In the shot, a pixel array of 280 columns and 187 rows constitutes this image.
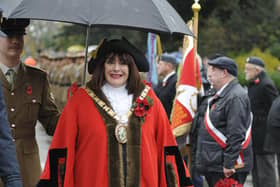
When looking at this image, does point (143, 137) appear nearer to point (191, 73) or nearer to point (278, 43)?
point (191, 73)

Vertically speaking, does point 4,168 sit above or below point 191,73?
below

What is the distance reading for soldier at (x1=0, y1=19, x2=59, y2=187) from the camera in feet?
15.5

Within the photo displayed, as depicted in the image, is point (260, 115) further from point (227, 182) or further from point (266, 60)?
point (266, 60)

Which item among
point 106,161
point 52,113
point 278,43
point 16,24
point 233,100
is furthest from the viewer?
point 278,43

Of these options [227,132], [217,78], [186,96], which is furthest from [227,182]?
[186,96]

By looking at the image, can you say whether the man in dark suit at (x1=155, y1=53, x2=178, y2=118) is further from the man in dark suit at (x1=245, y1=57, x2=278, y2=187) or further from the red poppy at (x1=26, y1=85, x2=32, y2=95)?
the red poppy at (x1=26, y1=85, x2=32, y2=95)

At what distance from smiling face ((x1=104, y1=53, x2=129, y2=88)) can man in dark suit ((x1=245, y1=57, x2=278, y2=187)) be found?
425 centimetres


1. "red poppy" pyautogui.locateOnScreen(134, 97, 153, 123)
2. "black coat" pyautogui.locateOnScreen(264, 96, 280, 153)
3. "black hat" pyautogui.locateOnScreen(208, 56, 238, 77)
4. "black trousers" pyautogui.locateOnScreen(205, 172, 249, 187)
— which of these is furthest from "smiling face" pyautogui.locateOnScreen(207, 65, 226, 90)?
"red poppy" pyautogui.locateOnScreen(134, 97, 153, 123)

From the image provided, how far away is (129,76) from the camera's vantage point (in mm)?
4555

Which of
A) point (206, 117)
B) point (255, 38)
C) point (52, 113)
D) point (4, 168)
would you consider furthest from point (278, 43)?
point (4, 168)

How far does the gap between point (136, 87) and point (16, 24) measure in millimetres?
1062

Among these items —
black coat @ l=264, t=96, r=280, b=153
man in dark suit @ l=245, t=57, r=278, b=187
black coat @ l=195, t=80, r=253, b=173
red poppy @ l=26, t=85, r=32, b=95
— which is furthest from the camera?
man in dark suit @ l=245, t=57, r=278, b=187

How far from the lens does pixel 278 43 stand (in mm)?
22156

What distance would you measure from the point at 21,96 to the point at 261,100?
15.1 feet
